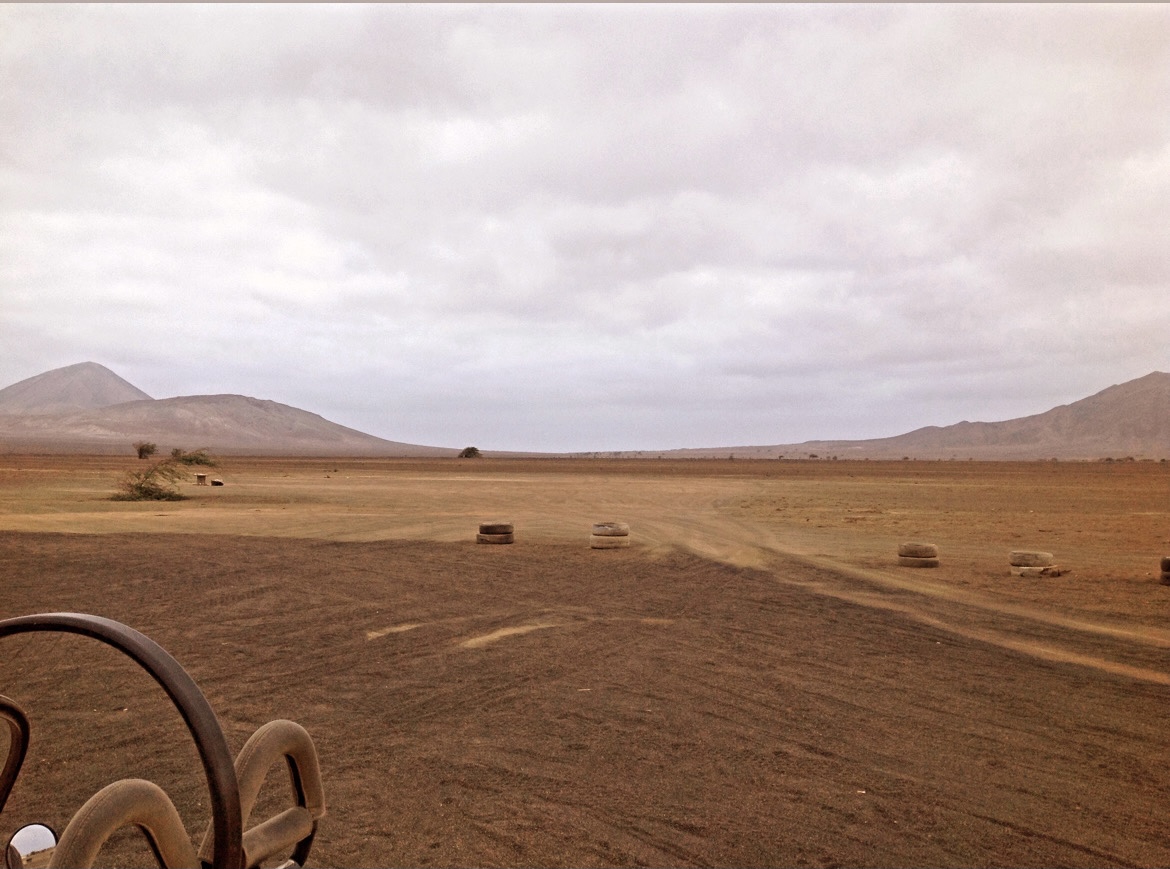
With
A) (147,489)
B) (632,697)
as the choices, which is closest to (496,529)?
(632,697)

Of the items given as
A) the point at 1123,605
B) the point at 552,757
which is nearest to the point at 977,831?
the point at 552,757

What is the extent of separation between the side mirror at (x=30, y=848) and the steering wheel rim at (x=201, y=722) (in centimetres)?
86

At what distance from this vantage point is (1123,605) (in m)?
13.3

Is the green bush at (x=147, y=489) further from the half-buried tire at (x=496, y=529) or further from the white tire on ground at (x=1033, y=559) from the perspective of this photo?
the white tire on ground at (x=1033, y=559)

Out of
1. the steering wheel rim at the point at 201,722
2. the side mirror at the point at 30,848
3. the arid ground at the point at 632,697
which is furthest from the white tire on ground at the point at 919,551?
the steering wheel rim at the point at 201,722

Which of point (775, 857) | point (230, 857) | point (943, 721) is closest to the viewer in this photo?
point (230, 857)

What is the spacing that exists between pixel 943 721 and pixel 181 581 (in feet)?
40.0

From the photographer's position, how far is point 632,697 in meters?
7.96

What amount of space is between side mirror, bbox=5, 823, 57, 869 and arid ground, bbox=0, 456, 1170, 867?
2.38 metres

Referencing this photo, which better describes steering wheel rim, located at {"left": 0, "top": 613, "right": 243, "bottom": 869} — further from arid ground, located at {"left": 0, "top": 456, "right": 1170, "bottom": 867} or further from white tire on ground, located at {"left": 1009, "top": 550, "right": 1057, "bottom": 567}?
white tire on ground, located at {"left": 1009, "top": 550, "right": 1057, "bottom": 567}

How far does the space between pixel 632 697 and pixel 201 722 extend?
6498 millimetres

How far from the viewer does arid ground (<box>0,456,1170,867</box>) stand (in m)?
5.16

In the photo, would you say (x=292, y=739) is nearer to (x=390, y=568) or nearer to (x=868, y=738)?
(x=868, y=738)

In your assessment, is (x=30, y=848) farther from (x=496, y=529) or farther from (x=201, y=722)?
(x=496, y=529)
